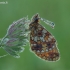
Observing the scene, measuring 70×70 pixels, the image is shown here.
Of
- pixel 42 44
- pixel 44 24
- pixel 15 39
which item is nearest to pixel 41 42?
pixel 42 44

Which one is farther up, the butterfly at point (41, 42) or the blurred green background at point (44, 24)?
the blurred green background at point (44, 24)

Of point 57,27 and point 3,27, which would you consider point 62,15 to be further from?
point 3,27

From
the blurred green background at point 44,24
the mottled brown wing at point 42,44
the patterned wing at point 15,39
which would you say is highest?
the blurred green background at point 44,24

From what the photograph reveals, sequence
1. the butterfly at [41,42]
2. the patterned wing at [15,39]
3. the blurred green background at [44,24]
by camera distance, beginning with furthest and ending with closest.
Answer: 1. the blurred green background at [44,24]
2. the butterfly at [41,42]
3. the patterned wing at [15,39]

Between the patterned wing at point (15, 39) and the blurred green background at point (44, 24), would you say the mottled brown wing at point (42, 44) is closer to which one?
the patterned wing at point (15, 39)

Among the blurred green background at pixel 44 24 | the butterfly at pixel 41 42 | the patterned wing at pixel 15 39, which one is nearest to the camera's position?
the patterned wing at pixel 15 39

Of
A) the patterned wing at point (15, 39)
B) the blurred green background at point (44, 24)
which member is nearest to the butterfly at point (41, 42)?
the patterned wing at point (15, 39)

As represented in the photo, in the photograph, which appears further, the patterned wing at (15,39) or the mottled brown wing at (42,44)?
the mottled brown wing at (42,44)

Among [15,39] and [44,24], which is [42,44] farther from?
[44,24]

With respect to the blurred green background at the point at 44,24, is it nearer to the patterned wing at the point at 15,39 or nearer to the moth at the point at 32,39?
the moth at the point at 32,39

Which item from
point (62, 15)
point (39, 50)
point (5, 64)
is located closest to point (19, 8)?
point (62, 15)
